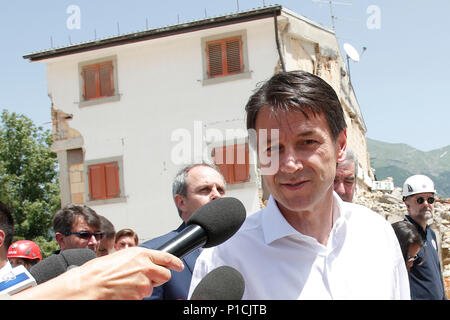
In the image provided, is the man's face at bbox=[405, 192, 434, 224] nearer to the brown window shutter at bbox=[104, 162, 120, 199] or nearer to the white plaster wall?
the white plaster wall

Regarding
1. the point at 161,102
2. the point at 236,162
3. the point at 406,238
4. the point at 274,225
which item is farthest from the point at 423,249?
the point at 161,102

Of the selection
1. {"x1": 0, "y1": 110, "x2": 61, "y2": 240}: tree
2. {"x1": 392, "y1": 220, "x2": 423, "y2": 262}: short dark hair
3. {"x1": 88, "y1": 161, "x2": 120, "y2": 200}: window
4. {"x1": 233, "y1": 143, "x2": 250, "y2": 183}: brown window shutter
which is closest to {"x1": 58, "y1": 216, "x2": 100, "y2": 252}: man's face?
{"x1": 392, "y1": 220, "x2": 423, "y2": 262}: short dark hair

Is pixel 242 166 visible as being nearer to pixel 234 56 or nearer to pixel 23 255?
pixel 234 56

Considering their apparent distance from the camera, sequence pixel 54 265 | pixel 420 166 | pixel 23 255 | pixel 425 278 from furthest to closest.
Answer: pixel 420 166, pixel 23 255, pixel 425 278, pixel 54 265

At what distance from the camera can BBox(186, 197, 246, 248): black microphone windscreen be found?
1.36 metres

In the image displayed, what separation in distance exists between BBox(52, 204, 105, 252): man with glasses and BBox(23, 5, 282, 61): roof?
1217 centimetres

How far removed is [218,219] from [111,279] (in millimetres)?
500

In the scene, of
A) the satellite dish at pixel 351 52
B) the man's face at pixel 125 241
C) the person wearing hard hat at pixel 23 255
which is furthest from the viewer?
the satellite dish at pixel 351 52

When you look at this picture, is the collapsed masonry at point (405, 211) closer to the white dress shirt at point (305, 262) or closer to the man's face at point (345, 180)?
the man's face at point (345, 180)

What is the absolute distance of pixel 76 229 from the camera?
4.47 meters

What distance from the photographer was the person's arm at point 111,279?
3.03ft

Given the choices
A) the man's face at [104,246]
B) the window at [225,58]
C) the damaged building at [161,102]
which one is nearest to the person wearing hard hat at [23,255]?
the man's face at [104,246]
